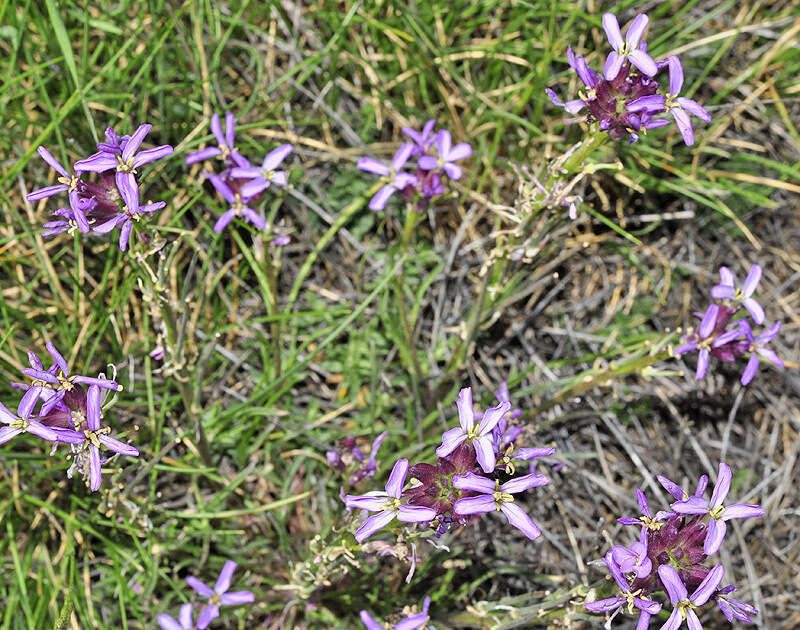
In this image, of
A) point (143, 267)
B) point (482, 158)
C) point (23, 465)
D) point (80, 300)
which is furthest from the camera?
point (482, 158)

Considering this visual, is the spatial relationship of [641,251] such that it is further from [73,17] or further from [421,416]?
[73,17]

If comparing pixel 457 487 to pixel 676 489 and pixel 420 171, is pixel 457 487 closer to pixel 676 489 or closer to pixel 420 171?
pixel 676 489

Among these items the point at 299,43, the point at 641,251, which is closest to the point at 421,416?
the point at 641,251

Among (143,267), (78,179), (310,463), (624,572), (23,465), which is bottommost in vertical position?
(310,463)

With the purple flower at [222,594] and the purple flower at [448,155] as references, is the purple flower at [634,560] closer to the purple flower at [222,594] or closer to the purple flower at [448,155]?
the purple flower at [222,594]

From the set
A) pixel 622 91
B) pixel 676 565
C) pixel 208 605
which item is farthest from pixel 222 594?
pixel 622 91

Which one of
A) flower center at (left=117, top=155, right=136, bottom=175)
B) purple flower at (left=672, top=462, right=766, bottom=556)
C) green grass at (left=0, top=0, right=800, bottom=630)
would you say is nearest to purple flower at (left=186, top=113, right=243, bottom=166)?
green grass at (left=0, top=0, right=800, bottom=630)

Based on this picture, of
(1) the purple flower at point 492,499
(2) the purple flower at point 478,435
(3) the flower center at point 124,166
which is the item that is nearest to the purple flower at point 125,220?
(3) the flower center at point 124,166
